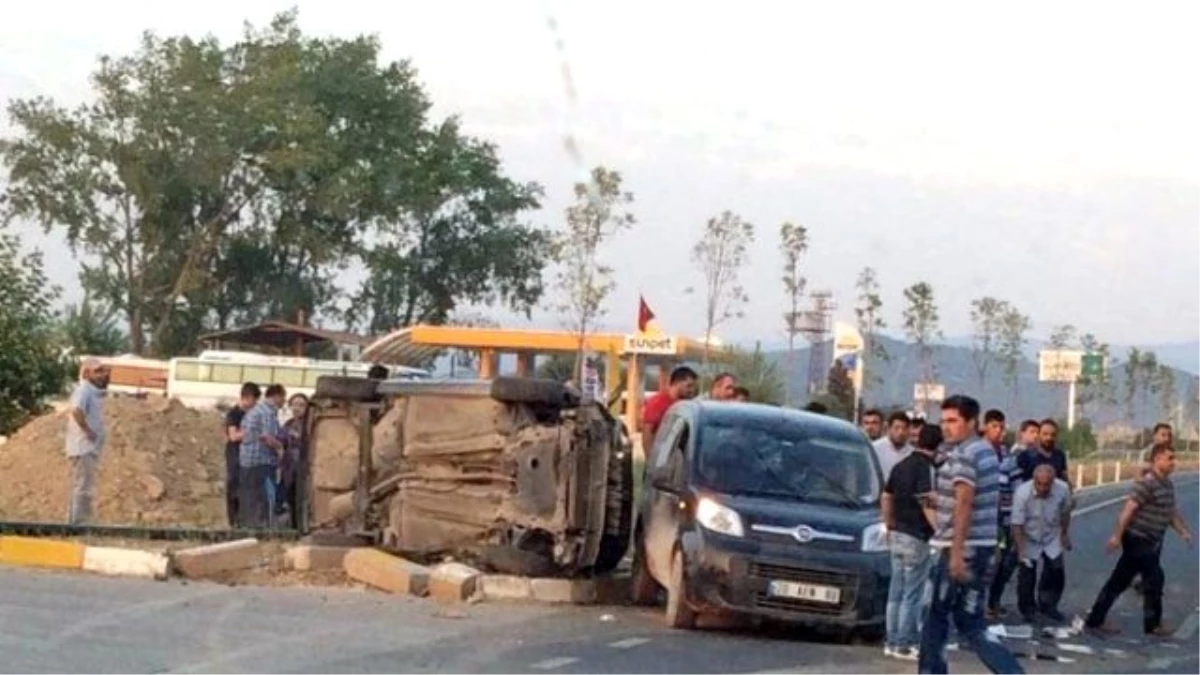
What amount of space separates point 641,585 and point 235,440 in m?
6.92

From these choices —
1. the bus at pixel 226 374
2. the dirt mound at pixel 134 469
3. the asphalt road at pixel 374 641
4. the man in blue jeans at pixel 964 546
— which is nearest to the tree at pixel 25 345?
the dirt mound at pixel 134 469

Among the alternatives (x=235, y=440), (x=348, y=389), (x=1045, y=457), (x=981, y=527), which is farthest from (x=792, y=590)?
(x=235, y=440)

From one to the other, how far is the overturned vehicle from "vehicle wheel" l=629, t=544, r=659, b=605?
0.34 meters

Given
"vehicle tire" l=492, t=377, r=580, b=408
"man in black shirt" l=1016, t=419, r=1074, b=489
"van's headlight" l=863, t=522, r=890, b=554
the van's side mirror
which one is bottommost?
"van's headlight" l=863, t=522, r=890, b=554

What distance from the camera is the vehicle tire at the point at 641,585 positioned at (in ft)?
55.4

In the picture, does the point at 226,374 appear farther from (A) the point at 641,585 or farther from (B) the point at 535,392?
(A) the point at 641,585

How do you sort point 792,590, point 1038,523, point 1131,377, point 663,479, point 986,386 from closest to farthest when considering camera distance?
point 792,590 < point 663,479 < point 1038,523 < point 986,386 < point 1131,377

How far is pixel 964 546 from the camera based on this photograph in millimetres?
11719

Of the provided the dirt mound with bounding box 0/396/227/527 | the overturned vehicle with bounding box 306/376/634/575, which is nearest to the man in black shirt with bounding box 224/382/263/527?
the overturned vehicle with bounding box 306/376/634/575

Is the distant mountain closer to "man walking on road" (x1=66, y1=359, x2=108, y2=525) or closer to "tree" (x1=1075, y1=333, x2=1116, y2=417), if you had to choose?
"tree" (x1=1075, y1=333, x2=1116, y2=417)

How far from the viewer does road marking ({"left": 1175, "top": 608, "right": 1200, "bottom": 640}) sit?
1764 centimetres

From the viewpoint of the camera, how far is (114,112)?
65312 millimetres

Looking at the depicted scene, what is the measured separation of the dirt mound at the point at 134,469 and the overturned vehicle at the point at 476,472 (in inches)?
369

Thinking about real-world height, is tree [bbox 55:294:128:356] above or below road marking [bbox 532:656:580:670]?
above
